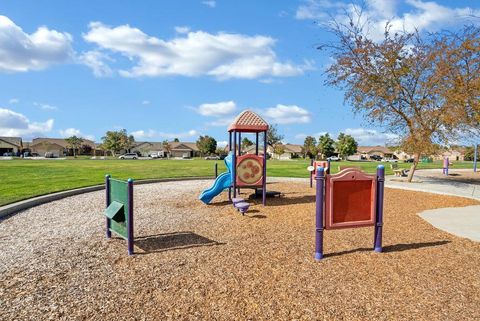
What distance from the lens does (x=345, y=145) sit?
106 meters

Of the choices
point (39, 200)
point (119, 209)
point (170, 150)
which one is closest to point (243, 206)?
point (119, 209)

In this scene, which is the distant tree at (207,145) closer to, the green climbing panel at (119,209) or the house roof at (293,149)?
the house roof at (293,149)

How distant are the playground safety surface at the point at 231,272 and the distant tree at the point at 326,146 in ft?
339

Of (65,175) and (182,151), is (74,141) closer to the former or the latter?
(182,151)

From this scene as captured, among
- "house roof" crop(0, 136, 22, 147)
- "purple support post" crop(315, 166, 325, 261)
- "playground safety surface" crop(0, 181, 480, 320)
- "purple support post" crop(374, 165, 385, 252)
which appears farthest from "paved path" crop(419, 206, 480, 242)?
"house roof" crop(0, 136, 22, 147)

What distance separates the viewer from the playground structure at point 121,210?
578 centimetres

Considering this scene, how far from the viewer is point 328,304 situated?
397 centimetres

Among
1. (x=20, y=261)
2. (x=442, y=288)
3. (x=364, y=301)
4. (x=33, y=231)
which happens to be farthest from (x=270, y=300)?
(x=33, y=231)

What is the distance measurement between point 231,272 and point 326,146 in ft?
354

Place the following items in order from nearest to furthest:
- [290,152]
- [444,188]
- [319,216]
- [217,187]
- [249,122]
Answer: [319,216] → [217,187] → [249,122] → [444,188] → [290,152]

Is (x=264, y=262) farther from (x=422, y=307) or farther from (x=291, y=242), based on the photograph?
(x=422, y=307)

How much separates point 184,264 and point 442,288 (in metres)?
3.52

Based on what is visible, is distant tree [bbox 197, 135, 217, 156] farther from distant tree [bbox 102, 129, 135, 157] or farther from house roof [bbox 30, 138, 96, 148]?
house roof [bbox 30, 138, 96, 148]

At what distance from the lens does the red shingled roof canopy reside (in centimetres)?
1079
